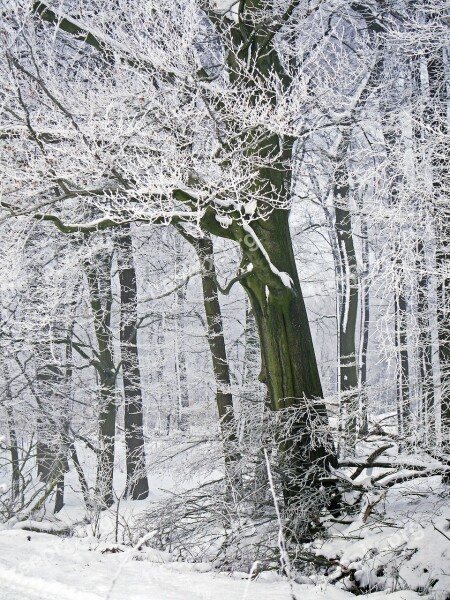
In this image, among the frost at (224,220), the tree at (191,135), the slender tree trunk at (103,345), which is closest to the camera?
the tree at (191,135)

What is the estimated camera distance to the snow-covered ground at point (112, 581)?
113 inches

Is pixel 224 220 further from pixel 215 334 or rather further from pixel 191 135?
pixel 215 334

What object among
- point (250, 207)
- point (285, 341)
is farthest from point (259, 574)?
point (250, 207)

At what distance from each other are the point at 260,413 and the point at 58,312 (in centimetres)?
594

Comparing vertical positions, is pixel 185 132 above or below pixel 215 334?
above

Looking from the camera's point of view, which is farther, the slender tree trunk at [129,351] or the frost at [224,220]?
the slender tree trunk at [129,351]

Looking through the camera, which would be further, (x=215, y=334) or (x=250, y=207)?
(x=215, y=334)

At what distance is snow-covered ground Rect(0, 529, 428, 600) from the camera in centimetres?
287

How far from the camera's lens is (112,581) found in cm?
261

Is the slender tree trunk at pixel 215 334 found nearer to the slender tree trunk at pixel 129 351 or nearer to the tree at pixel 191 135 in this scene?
the slender tree trunk at pixel 129 351

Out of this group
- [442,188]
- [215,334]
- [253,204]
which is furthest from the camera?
[215,334]

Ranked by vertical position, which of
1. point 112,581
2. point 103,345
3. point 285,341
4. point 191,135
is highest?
point 191,135

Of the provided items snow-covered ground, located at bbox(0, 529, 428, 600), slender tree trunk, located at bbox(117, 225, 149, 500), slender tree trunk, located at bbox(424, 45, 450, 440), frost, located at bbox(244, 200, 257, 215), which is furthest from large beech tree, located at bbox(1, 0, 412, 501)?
slender tree trunk, located at bbox(117, 225, 149, 500)

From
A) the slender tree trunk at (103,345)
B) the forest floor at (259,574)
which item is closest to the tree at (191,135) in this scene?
the forest floor at (259,574)
